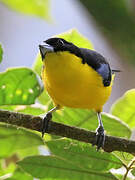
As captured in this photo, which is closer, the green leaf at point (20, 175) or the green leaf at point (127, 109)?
the green leaf at point (20, 175)

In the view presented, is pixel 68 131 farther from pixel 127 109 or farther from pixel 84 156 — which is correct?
pixel 127 109

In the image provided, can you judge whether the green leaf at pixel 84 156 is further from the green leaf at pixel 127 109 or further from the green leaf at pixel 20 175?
the green leaf at pixel 127 109

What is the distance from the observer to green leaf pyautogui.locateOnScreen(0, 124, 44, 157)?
1.37m

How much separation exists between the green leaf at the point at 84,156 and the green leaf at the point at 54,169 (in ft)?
0.06

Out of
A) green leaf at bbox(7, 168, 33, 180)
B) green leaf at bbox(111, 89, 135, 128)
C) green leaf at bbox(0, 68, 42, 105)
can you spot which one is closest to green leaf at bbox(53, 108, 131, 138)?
green leaf at bbox(111, 89, 135, 128)

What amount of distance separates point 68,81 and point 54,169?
0.61 m

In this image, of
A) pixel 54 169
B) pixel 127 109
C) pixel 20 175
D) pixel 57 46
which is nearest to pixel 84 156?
pixel 54 169

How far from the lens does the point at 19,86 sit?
147cm

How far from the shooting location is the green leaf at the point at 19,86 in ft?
4.64

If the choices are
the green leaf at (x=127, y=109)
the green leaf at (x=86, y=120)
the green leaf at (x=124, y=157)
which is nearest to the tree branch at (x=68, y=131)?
the green leaf at (x=124, y=157)

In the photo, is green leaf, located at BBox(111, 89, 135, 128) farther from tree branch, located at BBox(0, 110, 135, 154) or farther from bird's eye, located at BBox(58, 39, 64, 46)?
bird's eye, located at BBox(58, 39, 64, 46)

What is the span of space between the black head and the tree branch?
445 millimetres

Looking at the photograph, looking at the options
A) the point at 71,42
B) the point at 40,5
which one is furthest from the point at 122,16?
the point at 71,42

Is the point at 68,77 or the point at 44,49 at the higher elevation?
the point at 44,49
